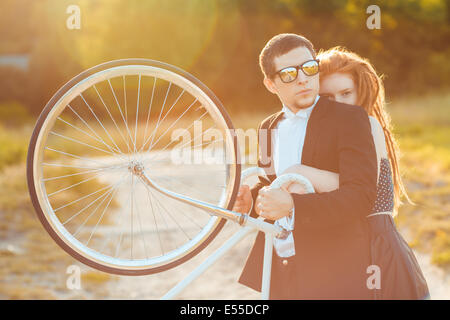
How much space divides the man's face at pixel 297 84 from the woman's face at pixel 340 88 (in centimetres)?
42

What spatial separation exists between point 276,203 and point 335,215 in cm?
21

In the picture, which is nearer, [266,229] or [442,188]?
[266,229]

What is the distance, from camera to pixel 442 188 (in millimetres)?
8023

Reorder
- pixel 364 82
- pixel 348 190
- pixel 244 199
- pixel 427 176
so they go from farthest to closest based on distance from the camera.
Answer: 1. pixel 427 176
2. pixel 364 82
3. pixel 244 199
4. pixel 348 190

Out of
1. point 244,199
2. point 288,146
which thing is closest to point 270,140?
point 288,146

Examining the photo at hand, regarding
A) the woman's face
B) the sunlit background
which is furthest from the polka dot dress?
the sunlit background

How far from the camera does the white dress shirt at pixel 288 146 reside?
1.95 metres

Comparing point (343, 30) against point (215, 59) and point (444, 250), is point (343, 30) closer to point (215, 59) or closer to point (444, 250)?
point (215, 59)

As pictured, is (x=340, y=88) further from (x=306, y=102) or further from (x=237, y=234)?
(x=237, y=234)

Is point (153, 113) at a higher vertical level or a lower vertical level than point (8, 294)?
higher

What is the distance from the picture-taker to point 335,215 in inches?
69.5

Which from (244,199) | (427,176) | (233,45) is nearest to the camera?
(244,199)

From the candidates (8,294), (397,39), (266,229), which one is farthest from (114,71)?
(397,39)
